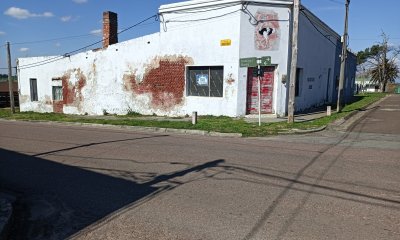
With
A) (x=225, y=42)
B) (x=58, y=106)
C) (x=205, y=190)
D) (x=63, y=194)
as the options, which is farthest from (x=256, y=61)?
(x=58, y=106)

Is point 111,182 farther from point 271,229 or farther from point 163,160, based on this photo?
point 271,229

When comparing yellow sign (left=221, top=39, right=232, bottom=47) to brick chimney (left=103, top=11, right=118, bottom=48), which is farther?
brick chimney (left=103, top=11, right=118, bottom=48)

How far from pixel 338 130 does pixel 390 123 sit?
424 cm

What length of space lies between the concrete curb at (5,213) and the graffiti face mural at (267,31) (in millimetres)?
14450

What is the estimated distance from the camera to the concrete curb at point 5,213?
437 centimetres

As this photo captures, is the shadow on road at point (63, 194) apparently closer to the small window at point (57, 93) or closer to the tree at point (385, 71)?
the small window at point (57, 93)

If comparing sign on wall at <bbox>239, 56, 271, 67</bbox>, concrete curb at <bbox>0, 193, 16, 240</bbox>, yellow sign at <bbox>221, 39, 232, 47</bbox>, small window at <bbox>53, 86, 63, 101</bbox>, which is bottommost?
concrete curb at <bbox>0, 193, 16, 240</bbox>

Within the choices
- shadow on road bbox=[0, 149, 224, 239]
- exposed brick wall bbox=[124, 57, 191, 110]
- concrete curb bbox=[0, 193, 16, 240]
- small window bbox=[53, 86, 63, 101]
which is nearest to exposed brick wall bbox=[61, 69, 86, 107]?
small window bbox=[53, 86, 63, 101]

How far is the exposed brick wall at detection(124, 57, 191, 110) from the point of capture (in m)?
19.8

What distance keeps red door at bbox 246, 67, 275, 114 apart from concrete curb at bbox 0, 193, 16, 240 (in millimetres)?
13894

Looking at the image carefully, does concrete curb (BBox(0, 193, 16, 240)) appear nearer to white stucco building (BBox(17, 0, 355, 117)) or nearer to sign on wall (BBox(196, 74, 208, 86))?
white stucco building (BBox(17, 0, 355, 117))

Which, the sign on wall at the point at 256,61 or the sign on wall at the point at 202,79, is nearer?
the sign on wall at the point at 256,61

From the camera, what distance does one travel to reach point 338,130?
1388cm

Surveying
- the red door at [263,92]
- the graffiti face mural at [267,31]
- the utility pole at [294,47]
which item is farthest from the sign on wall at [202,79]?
the utility pole at [294,47]
